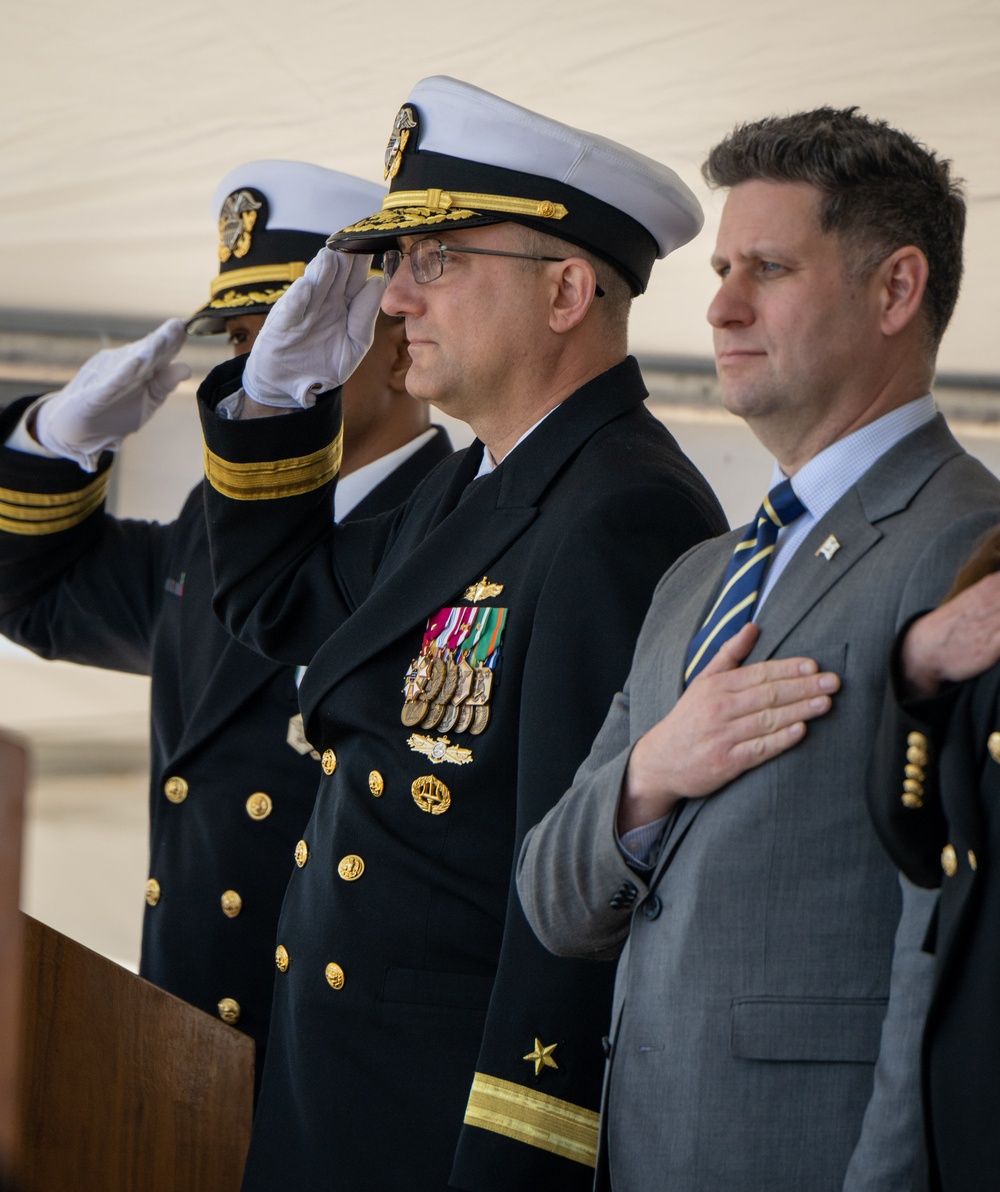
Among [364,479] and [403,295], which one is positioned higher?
[403,295]

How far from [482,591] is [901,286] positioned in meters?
0.63

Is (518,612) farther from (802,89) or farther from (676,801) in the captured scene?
(802,89)

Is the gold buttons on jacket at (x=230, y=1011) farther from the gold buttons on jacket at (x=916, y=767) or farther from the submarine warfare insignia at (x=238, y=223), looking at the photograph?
the gold buttons on jacket at (x=916, y=767)

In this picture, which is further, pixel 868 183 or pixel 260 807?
pixel 260 807

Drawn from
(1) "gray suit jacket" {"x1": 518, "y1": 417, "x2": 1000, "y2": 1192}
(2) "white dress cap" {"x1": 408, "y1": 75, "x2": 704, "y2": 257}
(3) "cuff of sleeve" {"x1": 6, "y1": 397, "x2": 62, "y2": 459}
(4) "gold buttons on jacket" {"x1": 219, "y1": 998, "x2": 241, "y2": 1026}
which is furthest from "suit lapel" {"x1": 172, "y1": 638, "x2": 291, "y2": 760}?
(1) "gray suit jacket" {"x1": 518, "y1": 417, "x2": 1000, "y2": 1192}

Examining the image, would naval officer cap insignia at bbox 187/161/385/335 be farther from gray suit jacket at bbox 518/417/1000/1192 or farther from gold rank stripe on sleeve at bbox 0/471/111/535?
gray suit jacket at bbox 518/417/1000/1192

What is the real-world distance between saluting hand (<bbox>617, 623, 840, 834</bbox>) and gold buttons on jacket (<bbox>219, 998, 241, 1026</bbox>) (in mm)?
1191

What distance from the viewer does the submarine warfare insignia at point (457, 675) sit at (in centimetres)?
187

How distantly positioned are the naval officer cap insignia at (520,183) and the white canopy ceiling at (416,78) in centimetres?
65

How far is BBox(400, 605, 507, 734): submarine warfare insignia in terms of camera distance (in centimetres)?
187

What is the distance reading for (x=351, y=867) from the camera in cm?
192

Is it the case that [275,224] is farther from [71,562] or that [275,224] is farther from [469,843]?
[469,843]

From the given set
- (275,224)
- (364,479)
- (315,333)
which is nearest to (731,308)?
(315,333)

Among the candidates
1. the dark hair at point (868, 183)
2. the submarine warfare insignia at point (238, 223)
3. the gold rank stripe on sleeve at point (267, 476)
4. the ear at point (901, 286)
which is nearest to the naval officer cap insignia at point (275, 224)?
the submarine warfare insignia at point (238, 223)
